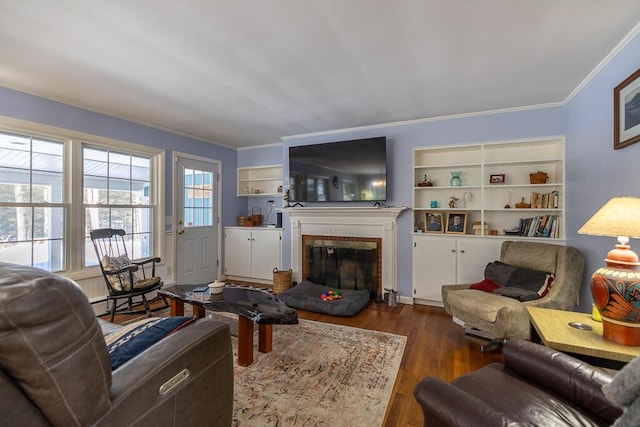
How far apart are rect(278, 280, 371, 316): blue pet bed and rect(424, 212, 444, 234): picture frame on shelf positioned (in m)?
1.18

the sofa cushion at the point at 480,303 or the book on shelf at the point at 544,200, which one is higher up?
the book on shelf at the point at 544,200

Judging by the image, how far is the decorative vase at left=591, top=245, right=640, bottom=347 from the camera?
133 centimetres

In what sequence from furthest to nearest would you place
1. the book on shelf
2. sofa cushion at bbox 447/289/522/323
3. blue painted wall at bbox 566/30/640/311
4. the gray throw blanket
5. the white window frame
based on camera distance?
the book on shelf → the white window frame → sofa cushion at bbox 447/289/522/323 → blue painted wall at bbox 566/30/640/311 → the gray throw blanket

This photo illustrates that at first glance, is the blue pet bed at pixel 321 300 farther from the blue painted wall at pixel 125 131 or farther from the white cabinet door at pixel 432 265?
the blue painted wall at pixel 125 131

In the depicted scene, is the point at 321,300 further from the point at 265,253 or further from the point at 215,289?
the point at 265,253

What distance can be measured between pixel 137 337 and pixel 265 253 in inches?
138

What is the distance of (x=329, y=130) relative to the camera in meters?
4.27

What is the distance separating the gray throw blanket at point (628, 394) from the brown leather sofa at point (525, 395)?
1.00ft

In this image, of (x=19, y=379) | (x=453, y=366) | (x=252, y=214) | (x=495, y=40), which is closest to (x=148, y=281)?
(x=252, y=214)

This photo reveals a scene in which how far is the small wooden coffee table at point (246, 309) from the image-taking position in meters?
2.19

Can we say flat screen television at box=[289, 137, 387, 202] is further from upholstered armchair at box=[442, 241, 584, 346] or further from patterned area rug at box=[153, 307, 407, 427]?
patterned area rug at box=[153, 307, 407, 427]

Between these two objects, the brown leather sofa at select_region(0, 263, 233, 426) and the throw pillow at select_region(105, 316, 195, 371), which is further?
the throw pillow at select_region(105, 316, 195, 371)

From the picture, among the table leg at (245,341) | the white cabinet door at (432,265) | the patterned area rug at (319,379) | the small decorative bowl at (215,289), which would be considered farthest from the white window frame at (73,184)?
the white cabinet door at (432,265)

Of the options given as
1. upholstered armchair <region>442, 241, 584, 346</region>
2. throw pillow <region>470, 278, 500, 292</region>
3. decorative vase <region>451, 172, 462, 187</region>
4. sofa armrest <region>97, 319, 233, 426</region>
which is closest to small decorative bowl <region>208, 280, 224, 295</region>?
sofa armrest <region>97, 319, 233, 426</region>
